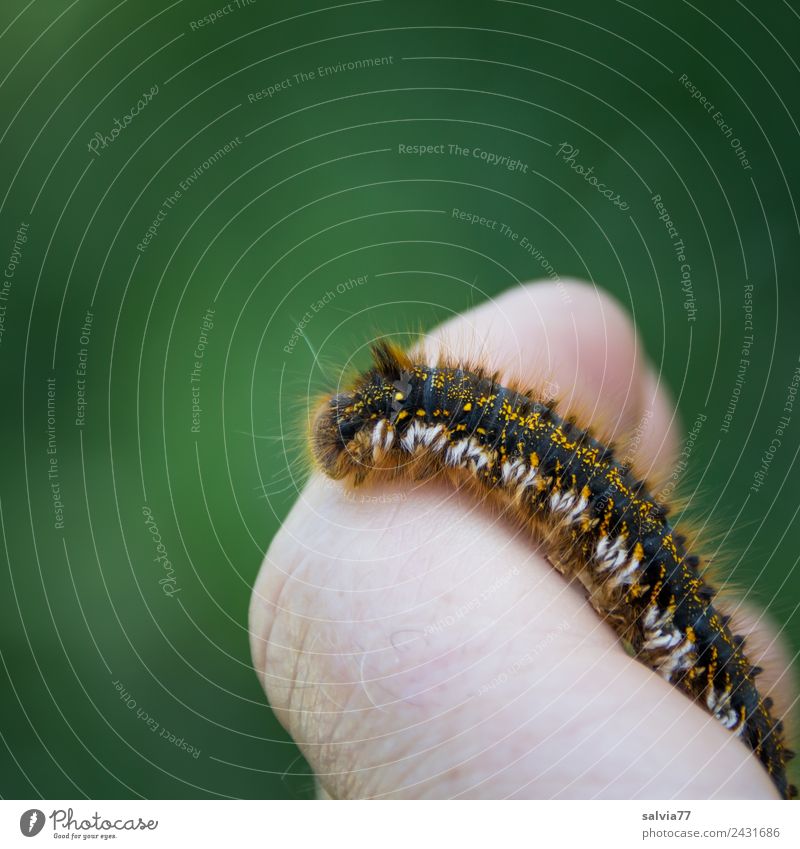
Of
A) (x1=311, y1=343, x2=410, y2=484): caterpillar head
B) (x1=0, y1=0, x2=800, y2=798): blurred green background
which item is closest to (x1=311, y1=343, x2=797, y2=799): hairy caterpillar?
(x1=311, y1=343, x2=410, y2=484): caterpillar head

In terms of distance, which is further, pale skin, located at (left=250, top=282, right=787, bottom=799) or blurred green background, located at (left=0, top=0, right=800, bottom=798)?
blurred green background, located at (left=0, top=0, right=800, bottom=798)

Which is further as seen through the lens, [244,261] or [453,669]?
[244,261]

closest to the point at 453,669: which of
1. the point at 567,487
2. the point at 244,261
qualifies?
the point at 567,487

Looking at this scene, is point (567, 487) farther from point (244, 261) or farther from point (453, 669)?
point (244, 261)

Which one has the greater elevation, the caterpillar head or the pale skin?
the caterpillar head

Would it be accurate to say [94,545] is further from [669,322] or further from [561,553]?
[669,322]

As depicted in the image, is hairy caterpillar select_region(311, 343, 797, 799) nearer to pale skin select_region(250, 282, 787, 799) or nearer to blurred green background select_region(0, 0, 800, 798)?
pale skin select_region(250, 282, 787, 799)
